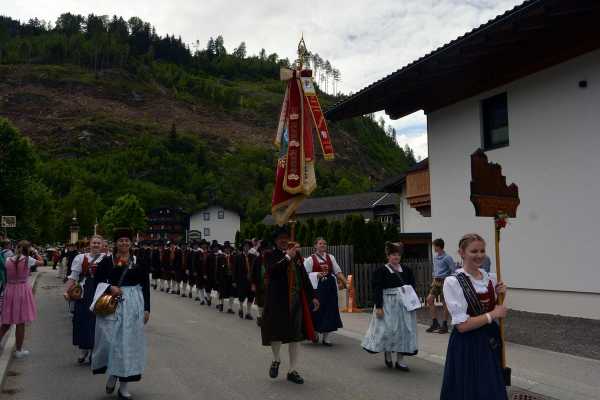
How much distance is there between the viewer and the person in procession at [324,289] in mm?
10906

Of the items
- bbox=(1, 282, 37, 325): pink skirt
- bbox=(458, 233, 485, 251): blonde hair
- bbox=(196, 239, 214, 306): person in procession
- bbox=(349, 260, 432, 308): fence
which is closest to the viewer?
bbox=(458, 233, 485, 251): blonde hair

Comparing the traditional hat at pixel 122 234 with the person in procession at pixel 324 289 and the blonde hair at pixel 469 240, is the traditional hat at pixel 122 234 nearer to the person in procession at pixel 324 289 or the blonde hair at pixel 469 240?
the blonde hair at pixel 469 240

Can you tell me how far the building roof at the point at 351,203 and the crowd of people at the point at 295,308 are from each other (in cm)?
5545

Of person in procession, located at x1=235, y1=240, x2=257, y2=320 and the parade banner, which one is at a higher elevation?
the parade banner

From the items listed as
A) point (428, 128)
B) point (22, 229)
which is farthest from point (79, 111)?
point (428, 128)

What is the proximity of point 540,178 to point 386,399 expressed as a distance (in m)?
8.86

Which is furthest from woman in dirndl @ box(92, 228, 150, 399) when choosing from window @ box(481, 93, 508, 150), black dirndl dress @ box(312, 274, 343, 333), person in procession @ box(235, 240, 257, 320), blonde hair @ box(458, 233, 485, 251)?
window @ box(481, 93, 508, 150)

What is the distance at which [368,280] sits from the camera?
57.6 feet

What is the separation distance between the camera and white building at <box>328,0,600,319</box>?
12.3 meters

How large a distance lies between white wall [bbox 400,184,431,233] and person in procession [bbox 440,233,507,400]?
2861 centimetres

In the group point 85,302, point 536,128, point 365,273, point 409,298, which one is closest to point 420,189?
point 365,273

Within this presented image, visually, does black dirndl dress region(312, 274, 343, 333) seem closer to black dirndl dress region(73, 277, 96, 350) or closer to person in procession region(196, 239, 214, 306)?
black dirndl dress region(73, 277, 96, 350)

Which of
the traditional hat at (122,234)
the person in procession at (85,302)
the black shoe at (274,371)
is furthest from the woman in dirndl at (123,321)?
the person in procession at (85,302)

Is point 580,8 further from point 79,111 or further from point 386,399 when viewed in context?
point 79,111
